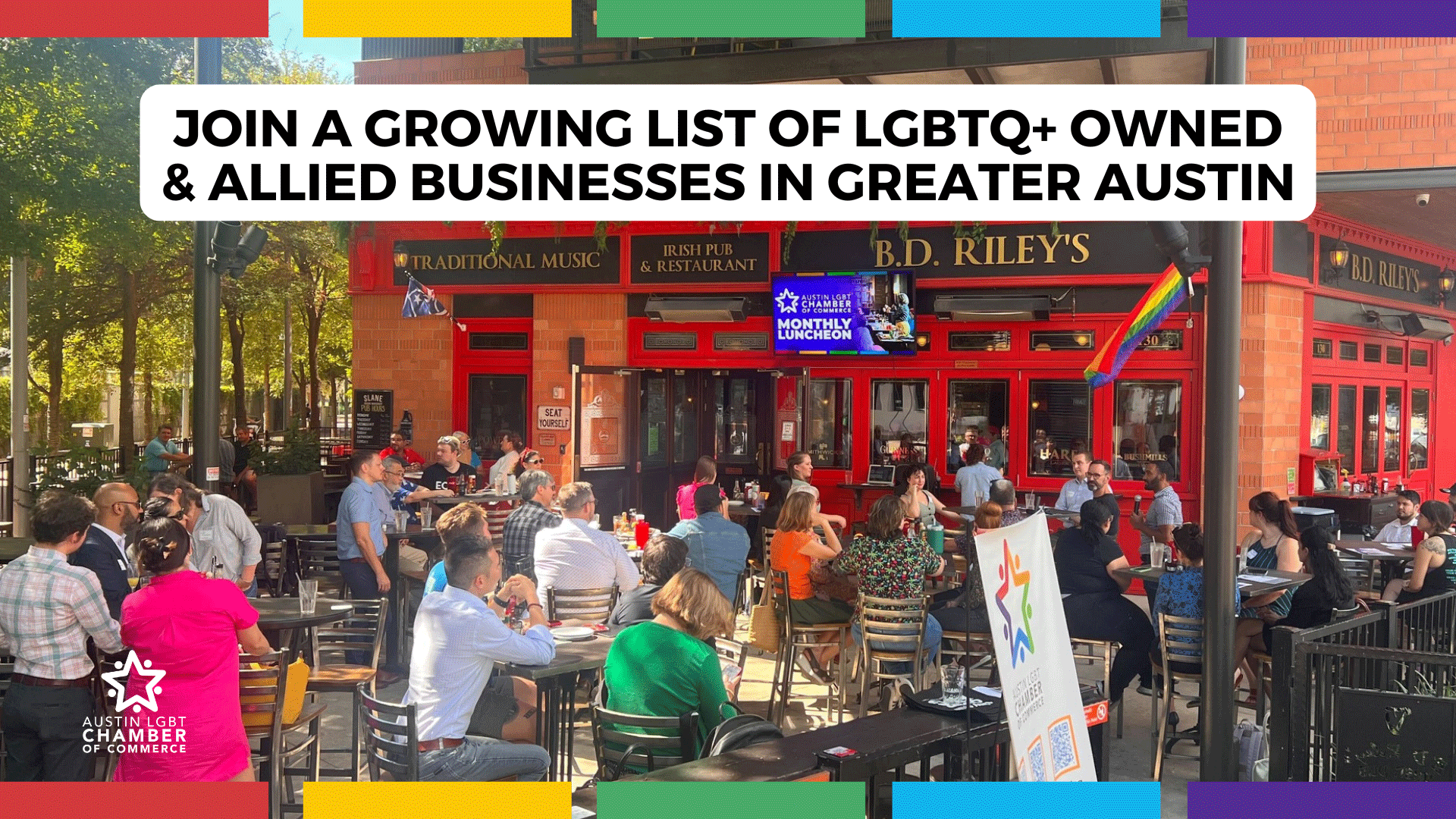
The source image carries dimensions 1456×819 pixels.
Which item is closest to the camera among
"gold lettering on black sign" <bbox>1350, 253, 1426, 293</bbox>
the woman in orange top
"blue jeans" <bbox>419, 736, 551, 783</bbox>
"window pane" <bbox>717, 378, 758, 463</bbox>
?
"blue jeans" <bbox>419, 736, 551, 783</bbox>

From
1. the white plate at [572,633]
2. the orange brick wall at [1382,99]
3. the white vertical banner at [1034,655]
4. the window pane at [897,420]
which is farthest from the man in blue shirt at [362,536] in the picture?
the orange brick wall at [1382,99]

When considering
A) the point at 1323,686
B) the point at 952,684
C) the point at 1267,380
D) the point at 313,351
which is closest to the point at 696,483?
the point at 952,684

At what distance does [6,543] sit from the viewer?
10234 mm

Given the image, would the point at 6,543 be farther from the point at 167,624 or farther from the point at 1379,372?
the point at 1379,372

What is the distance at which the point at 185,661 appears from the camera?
473cm

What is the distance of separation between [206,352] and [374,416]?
8.64 meters

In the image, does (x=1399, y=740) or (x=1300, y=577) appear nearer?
(x=1399, y=740)

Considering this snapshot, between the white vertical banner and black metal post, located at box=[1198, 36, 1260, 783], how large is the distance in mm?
2060

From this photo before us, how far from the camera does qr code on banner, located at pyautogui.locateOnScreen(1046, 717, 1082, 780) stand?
3.82 metres

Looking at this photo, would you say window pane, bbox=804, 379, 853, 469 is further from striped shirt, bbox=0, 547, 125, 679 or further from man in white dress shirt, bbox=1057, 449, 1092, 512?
striped shirt, bbox=0, 547, 125, 679

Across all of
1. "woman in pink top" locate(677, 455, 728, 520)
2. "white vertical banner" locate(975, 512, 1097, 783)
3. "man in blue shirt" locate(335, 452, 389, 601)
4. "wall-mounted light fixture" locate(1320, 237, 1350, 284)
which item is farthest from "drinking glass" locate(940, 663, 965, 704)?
"wall-mounted light fixture" locate(1320, 237, 1350, 284)

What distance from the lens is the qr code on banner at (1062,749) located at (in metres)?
3.82

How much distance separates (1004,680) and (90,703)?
12.8ft

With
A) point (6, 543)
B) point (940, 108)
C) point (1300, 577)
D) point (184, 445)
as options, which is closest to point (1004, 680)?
point (940, 108)
